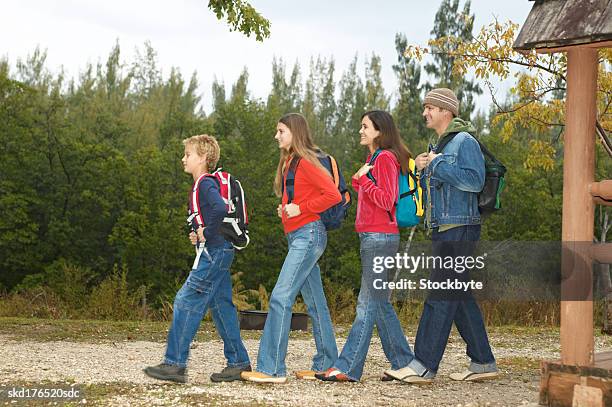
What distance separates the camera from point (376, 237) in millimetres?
6293

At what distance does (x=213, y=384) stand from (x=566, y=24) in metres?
3.64

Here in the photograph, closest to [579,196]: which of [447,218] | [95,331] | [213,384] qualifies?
[447,218]

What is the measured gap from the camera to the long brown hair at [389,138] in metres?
6.43

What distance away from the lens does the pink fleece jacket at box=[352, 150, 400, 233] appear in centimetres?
623

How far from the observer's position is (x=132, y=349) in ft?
29.0

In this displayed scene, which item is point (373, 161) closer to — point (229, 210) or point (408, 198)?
point (408, 198)

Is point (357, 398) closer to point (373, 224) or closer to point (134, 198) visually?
point (373, 224)

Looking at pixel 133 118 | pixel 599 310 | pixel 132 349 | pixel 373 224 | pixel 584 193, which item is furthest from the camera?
pixel 133 118

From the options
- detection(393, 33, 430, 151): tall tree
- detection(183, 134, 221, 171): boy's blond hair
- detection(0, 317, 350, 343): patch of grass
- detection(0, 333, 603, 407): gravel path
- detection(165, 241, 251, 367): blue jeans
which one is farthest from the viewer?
detection(393, 33, 430, 151): tall tree

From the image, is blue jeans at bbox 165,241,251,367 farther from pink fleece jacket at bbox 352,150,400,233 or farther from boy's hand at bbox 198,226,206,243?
pink fleece jacket at bbox 352,150,400,233

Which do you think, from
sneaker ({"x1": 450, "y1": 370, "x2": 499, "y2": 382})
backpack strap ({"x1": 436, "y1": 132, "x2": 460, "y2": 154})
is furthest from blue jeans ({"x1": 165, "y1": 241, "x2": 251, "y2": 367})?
sneaker ({"x1": 450, "y1": 370, "x2": 499, "y2": 382})

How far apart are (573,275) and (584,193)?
0.55 meters

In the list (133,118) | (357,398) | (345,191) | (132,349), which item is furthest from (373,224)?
(133,118)

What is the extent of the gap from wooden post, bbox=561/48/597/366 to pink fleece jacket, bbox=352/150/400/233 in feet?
4.29
